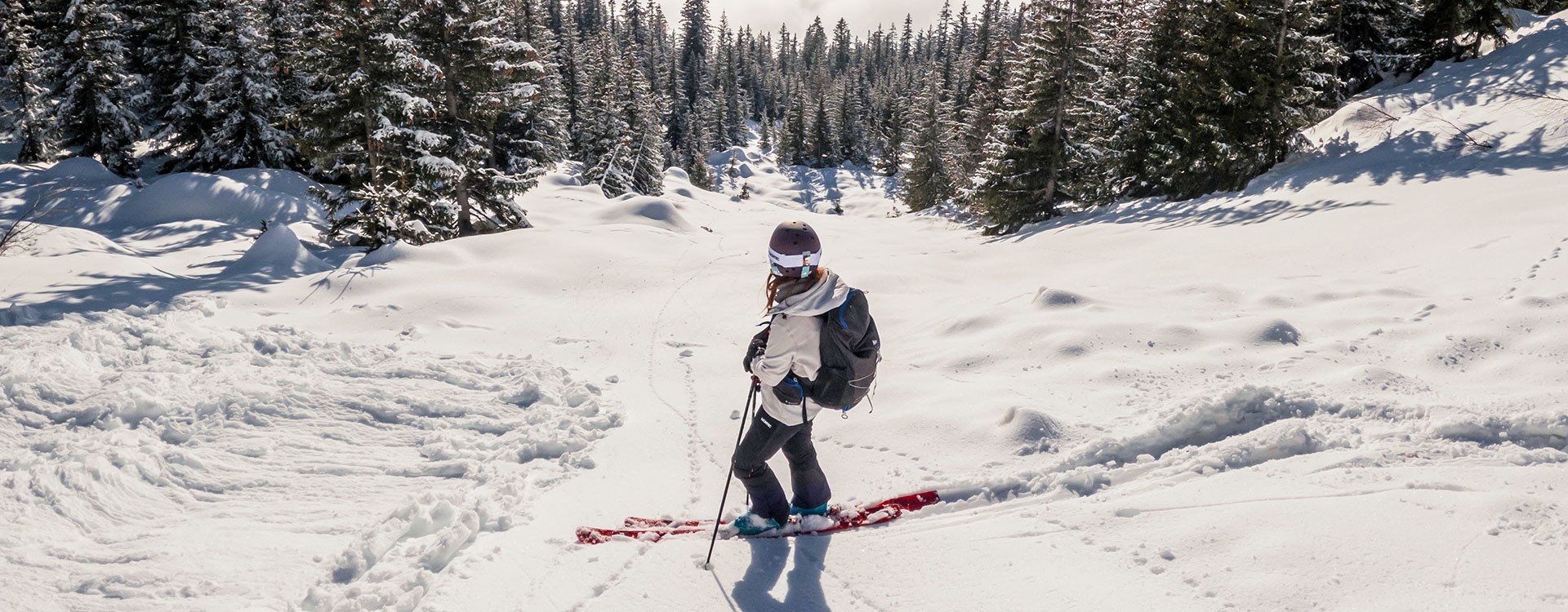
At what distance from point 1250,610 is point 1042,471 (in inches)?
66.5

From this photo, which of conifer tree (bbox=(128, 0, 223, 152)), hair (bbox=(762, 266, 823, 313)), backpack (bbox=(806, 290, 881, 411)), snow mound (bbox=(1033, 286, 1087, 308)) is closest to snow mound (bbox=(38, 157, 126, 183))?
conifer tree (bbox=(128, 0, 223, 152))

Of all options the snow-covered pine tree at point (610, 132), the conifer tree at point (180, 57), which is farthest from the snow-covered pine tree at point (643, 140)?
the conifer tree at point (180, 57)

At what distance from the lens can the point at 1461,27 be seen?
779 inches

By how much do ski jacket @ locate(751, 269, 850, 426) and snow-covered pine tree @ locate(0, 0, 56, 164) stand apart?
38.0m

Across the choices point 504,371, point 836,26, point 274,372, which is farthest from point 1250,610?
point 836,26

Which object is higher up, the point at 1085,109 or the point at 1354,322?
the point at 1085,109

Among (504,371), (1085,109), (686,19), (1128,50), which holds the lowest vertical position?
(504,371)

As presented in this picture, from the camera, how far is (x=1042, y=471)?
483cm

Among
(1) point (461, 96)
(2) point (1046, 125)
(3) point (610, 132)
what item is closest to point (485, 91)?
(1) point (461, 96)

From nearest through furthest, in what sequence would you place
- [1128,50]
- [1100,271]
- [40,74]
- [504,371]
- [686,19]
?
[504,371] → [1100,271] → [1128,50] → [40,74] → [686,19]

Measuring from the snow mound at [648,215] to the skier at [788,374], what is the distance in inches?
703

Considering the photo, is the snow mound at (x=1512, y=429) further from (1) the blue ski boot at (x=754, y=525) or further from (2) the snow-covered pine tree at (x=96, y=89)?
(2) the snow-covered pine tree at (x=96, y=89)

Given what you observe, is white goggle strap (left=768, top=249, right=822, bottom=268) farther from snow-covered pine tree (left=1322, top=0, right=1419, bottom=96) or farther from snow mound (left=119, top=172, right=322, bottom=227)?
snow mound (left=119, top=172, right=322, bottom=227)

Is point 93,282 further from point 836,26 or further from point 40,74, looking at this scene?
point 836,26
